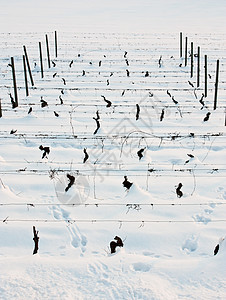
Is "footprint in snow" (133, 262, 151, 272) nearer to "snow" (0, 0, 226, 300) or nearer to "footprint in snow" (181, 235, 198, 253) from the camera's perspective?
"snow" (0, 0, 226, 300)

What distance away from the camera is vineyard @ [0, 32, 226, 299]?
3686 millimetres

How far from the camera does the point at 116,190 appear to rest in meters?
5.70

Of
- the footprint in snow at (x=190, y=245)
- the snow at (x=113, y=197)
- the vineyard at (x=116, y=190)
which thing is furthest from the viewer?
the footprint in snow at (x=190, y=245)

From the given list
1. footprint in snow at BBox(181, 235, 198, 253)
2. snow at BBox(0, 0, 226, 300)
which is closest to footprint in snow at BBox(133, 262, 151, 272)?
snow at BBox(0, 0, 226, 300)

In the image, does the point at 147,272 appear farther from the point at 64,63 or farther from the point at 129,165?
the point at 64,63

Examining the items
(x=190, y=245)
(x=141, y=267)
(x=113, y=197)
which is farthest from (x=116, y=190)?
(x=141, y=267)

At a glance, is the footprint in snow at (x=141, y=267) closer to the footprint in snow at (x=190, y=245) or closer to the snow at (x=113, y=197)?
the snow at (x=113, y=197)

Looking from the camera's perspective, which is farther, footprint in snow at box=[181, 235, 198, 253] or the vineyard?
footprint in snow at box=[181, 235, 198, 253]

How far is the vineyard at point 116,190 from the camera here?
3686 mm

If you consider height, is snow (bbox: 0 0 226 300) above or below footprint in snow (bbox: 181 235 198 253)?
above

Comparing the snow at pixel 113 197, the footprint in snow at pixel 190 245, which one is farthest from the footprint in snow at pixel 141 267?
the footprint in snow at pixel 190 245

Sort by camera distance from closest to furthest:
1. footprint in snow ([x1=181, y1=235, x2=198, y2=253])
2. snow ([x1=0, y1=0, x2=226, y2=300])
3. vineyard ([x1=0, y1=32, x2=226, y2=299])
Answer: snow ([x1=0, y1=0, x2=226, y2=300]), vineyard ([x1=0, y1=32, x2=226, y2=299]), footprint in snow ([x1=181, y1=235, x2=198, y2=253])

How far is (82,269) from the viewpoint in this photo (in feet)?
12.2

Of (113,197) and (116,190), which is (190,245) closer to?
(113,197)
